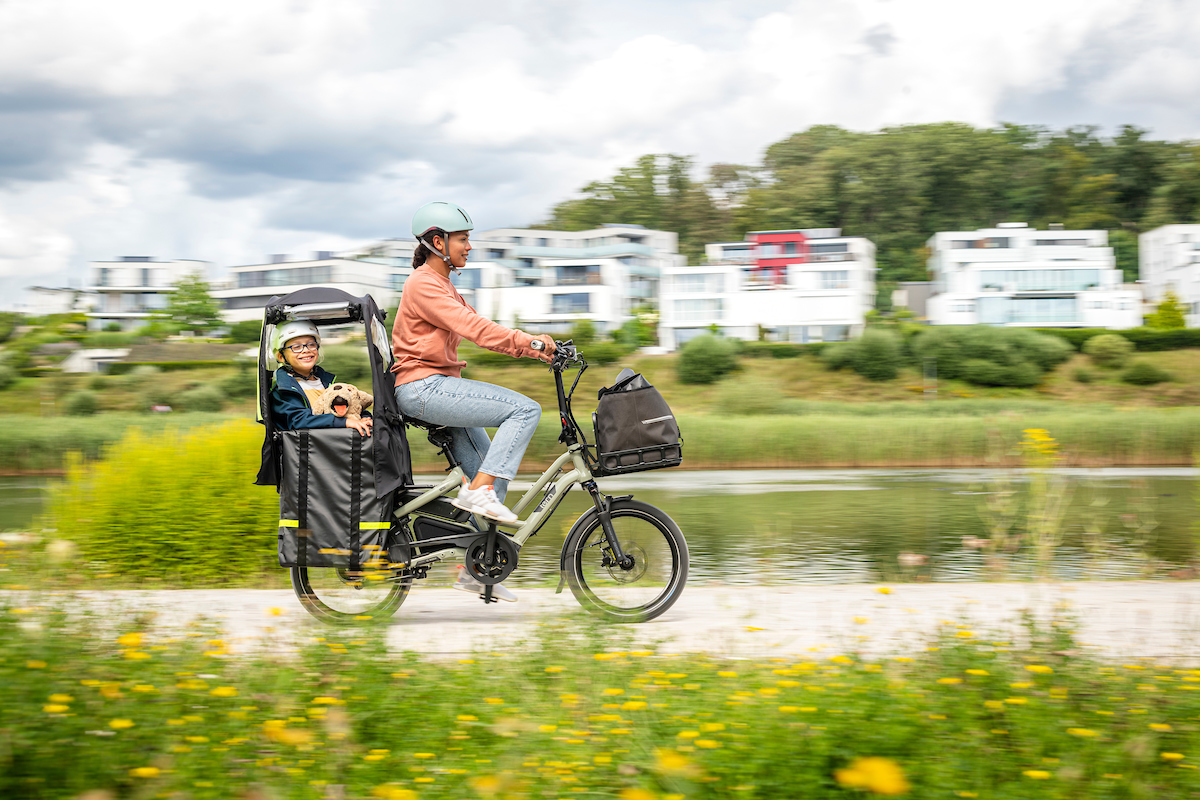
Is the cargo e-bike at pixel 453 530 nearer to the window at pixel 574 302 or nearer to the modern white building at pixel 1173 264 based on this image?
the window at pixel 574 302

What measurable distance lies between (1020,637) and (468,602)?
9.46 ft

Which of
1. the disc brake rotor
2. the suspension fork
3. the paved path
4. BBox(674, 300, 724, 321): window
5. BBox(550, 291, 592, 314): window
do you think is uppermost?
BBox(550, 291, 592, 314): window

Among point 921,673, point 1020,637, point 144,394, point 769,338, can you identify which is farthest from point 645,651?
point 769,338

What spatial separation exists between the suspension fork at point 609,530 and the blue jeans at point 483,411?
43 cm

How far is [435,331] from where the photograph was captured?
4.64 meters

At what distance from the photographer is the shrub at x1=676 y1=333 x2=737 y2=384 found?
47.5 metres

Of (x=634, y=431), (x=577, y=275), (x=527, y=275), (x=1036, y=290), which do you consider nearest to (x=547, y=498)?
(x=634, y=431)

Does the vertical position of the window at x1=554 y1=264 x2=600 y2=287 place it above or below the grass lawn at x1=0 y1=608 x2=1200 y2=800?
above

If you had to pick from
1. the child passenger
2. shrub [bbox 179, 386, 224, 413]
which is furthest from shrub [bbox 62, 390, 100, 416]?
the child passenger

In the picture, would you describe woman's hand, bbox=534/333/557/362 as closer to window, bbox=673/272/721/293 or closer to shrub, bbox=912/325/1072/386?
shrub, bbox=912/325/1072/386

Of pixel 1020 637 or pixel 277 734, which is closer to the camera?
pixel 277 734

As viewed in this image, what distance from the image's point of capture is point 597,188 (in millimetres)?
110625

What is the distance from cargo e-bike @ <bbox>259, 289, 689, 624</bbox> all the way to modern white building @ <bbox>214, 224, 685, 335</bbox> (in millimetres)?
61988

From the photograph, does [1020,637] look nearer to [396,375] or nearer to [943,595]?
[943,595]
